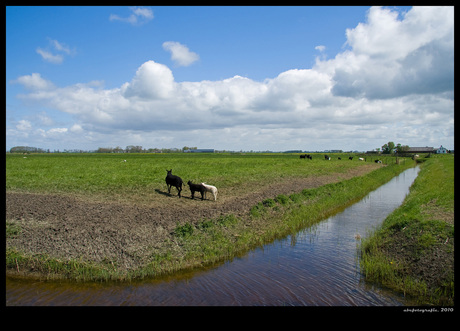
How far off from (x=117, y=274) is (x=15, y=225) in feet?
23.7

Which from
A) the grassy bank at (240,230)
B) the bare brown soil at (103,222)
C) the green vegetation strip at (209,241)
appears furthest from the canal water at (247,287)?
the bare brown soil at (103,222)

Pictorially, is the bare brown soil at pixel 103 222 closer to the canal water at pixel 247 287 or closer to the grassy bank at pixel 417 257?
the canal water at pixel 247 287

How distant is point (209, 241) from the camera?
12.6 metres

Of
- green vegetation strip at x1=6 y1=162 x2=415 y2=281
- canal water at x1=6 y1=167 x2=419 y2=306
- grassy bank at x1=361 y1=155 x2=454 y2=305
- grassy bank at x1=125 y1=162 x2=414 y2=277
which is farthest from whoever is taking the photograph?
grassy bank at x1=125 y1=162 x2=414 y2=277

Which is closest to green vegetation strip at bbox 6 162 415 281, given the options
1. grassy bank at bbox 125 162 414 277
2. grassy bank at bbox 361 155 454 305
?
grassy bank at bbox 125 162 414 277

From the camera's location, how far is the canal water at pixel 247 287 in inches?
332

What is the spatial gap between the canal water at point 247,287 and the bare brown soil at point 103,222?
4.79 ft

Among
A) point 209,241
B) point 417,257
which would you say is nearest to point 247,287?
point 209,241

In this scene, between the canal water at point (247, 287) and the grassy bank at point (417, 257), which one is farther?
the grassy bank at point (417, 257)

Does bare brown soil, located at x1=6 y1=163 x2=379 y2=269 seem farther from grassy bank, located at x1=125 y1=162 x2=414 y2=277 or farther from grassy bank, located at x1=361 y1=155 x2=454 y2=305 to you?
grassy bank, located at x1=361 y1=155 x2=454 y2=305

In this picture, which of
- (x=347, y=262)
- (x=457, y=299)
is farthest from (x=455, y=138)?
(x=347, y=262)

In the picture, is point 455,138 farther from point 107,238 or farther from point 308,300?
point 107,238

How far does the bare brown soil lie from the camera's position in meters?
11.1

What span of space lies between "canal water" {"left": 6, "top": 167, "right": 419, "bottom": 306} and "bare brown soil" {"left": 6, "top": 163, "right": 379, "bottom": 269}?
4.79 feet
